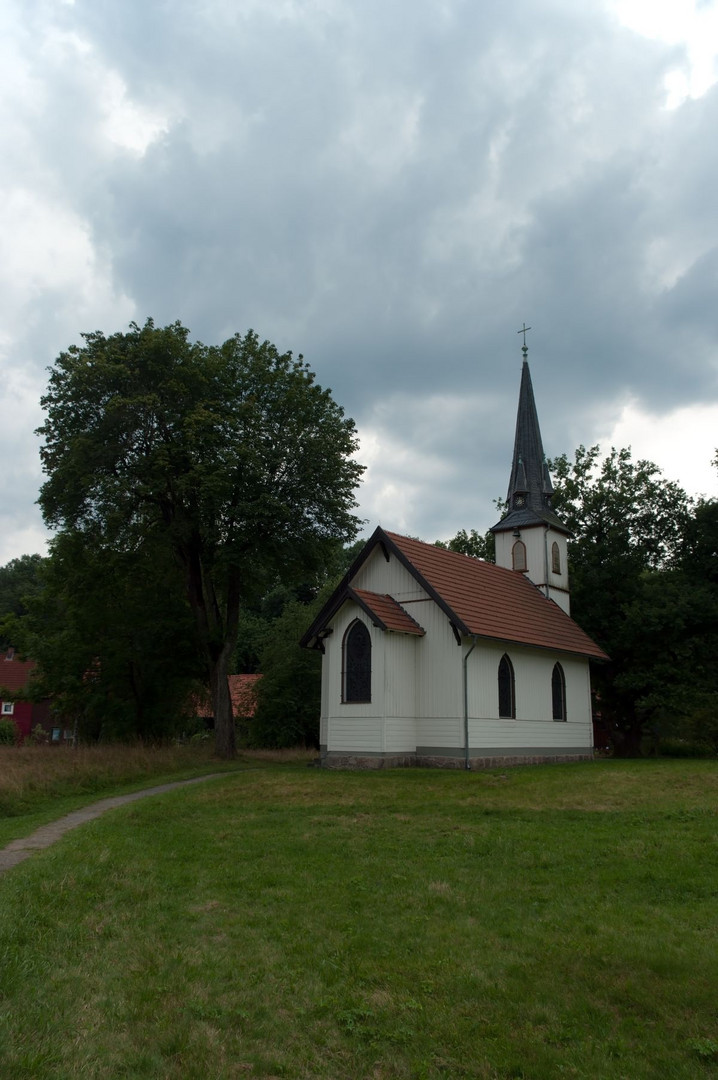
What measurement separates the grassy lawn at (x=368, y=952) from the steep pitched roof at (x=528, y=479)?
21.1m

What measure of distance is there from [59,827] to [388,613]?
40.5 feet

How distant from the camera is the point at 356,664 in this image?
77.8 feet

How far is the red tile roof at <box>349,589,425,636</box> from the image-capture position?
75.0 feet

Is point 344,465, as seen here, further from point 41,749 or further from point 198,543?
point 41,749

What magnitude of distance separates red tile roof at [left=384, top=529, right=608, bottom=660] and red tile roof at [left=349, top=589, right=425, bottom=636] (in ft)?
4.14

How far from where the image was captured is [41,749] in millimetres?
24344

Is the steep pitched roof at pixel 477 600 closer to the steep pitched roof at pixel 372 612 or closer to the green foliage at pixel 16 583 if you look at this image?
the steep pitched roof at pixel 372 612

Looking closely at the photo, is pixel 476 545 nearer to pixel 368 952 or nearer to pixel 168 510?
pixel 168 510

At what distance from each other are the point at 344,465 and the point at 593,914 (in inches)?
908

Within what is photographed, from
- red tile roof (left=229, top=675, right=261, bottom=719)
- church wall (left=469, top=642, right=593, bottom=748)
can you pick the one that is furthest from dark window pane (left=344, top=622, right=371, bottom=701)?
red tile roof (left=229, top=675, right=261, bottom=719)

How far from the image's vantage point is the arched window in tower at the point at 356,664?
23.5m

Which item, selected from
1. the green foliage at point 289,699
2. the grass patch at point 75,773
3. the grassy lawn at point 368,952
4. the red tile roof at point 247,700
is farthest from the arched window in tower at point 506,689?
the red tile roof at point 247,700

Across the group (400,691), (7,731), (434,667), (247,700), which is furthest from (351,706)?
(7,731)

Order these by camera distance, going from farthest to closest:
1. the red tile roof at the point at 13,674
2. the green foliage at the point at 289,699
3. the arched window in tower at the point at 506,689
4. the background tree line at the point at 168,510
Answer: the red tile roof at the point at 13,674, the green foliage at the point at 289,699, the background tree line at the point at 168,510, the arched window in tower at the point at 506,689
